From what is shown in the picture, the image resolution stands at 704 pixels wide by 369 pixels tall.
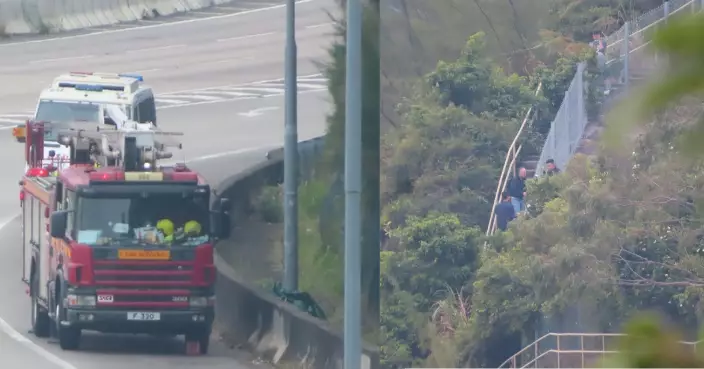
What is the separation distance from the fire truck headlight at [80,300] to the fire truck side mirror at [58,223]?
0.79m

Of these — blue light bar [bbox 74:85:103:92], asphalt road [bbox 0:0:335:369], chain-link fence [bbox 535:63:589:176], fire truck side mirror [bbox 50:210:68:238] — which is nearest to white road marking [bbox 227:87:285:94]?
asphalt road [bbox 0:0:335:369]

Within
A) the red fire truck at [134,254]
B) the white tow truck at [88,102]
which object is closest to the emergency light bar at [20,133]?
the white tow truck at [88,102]

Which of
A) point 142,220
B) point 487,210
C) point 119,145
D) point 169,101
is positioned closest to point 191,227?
point 142,220

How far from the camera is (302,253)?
22.4 m

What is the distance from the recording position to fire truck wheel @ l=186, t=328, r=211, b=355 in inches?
685

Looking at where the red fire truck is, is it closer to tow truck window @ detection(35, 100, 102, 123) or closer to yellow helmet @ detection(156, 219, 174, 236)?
yellow helmet @ detection(156, 219, 174, 236)

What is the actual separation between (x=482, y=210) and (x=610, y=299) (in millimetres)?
1520

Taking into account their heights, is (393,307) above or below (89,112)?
below

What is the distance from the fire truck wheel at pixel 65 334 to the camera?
17.0m

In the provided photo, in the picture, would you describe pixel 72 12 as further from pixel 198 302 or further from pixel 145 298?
pixel 198 302

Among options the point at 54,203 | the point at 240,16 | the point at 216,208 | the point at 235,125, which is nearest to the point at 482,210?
the point at 216,208

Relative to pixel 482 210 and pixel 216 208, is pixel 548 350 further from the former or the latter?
pixel 216 208

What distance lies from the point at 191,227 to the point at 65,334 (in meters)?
2.07

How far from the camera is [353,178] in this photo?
11203mm
